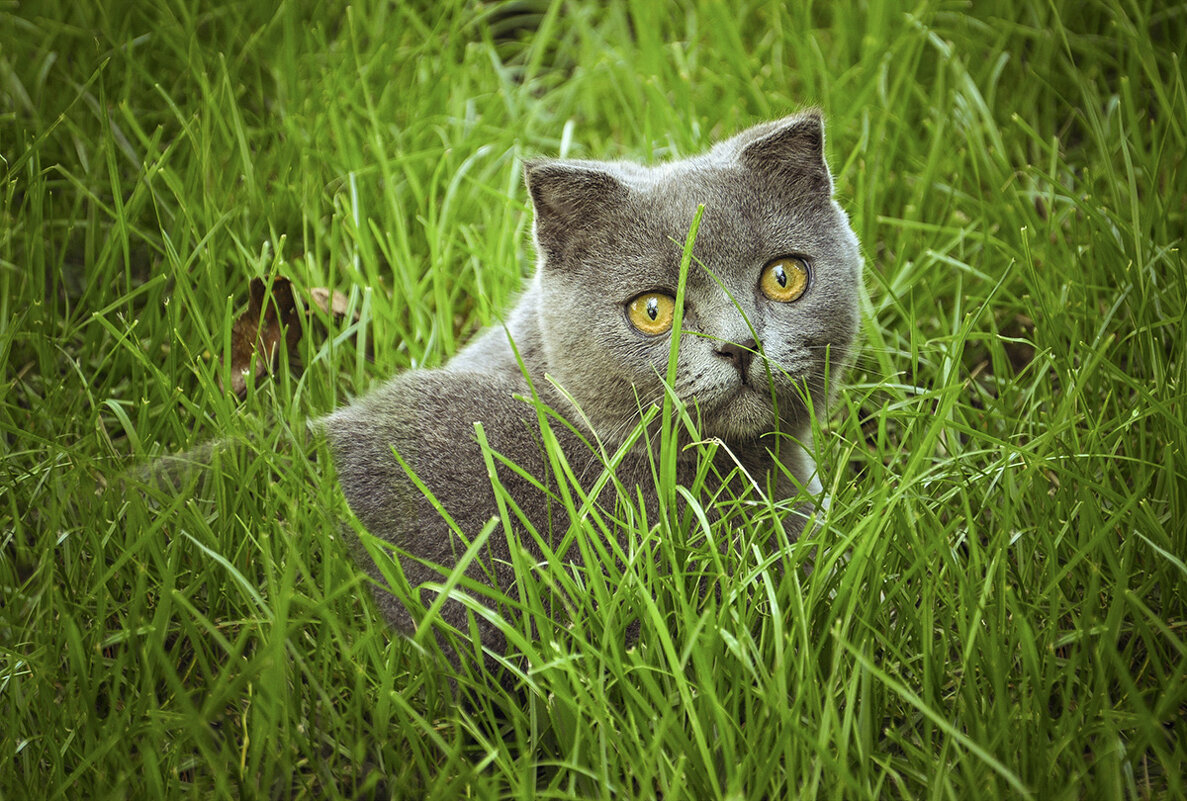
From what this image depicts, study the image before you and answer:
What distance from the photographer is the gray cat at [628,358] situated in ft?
5.69

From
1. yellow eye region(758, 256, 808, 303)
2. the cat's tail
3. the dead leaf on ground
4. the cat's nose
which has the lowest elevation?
the cat's tail

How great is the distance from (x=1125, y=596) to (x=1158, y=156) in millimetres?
1378

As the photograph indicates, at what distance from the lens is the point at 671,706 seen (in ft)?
4.76

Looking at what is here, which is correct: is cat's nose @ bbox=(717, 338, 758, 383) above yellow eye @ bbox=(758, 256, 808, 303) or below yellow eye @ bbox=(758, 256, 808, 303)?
below

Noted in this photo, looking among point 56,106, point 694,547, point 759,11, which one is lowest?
point 694,547

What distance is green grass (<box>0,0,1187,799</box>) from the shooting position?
1468 millimetres

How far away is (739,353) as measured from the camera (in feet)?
5.64

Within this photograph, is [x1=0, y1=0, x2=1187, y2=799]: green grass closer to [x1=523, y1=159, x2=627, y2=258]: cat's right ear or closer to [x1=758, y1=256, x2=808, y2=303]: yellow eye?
[x1=758, y1=256, x2=808, y2=303]: yellow eye

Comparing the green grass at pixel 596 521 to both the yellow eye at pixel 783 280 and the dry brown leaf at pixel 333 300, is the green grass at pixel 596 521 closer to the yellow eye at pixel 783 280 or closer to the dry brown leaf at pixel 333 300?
the dry brown leaf at pixel 333 300

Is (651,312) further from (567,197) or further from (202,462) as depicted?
(202,462)

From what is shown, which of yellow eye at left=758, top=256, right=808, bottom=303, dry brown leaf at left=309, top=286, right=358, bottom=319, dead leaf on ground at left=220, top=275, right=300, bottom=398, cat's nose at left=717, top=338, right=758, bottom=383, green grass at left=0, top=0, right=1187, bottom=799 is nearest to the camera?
green grass at left=0, top=0, right=1187, bottom=799

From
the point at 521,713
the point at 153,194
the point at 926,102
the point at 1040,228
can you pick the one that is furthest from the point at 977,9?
the point at 521,713

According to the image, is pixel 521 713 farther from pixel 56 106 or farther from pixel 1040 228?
pixel 56 106

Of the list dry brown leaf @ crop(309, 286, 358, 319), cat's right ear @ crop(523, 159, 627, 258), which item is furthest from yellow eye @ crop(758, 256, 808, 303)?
dry brown leaf @ crop(309, 286, 358, 319)
